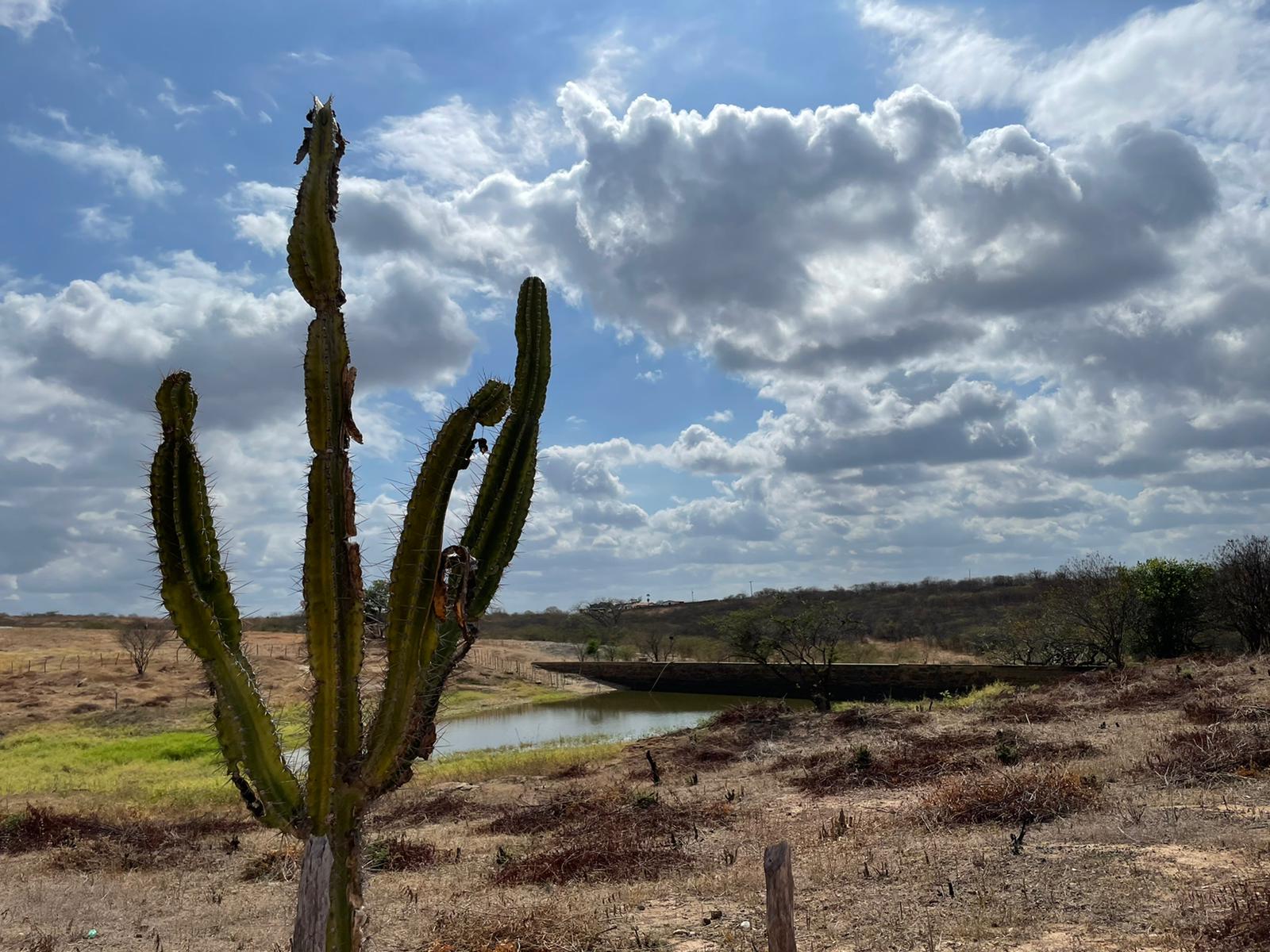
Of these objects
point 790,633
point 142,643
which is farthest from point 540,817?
point 142,643

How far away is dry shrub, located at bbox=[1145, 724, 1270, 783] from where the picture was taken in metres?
11.1

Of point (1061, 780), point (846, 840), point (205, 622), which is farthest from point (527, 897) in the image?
point (1061, 780)

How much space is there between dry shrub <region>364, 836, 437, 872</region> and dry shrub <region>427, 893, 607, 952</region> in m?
2.86

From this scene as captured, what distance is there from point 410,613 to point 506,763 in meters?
16.9

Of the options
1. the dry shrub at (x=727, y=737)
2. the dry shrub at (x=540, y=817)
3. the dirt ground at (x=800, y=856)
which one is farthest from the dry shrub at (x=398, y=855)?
the dry shrub at (x=727, y=737)

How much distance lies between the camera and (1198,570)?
31469mm

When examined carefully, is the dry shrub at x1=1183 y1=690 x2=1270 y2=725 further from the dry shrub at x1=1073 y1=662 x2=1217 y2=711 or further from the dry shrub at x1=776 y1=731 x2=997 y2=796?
the dry shrub at x1=776 y1=731 x2=997 y2=796

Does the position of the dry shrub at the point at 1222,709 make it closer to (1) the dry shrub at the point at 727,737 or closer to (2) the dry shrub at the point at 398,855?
(1) the dry shrub at the point at 727,737

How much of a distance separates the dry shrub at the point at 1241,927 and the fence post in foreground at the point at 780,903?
104 inches

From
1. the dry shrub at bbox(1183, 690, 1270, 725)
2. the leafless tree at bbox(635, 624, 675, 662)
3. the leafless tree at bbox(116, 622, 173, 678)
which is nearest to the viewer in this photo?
the dry shrub at bbox(1183, 690, 1270, 725)

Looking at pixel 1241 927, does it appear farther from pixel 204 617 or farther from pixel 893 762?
pixel 893 762

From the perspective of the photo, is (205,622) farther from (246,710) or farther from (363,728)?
(363,728)

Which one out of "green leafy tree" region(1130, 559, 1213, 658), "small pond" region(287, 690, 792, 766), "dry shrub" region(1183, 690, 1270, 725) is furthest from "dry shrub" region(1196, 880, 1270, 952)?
"green leafy tree" region(1130, 559, 1213, 658)

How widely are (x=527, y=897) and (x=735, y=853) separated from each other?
2.46 metres
